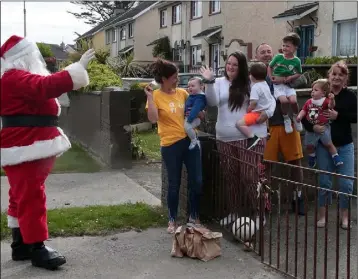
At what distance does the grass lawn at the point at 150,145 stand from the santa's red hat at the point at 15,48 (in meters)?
5.96

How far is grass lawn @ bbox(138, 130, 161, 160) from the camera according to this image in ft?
29.7

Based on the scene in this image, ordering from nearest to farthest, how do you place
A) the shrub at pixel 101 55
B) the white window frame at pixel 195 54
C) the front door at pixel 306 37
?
the shrub at pixel 101 55 → the front door at pixel 306 37 → the white window frame at pixel 195 54

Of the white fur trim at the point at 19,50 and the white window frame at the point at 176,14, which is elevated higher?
the white window frame at the point at 176,14

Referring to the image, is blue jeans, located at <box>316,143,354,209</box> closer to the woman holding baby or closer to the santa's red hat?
the woman holding baby

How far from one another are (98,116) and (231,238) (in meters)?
4.55

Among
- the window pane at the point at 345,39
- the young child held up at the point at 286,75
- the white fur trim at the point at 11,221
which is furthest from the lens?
the window pane at the point at 345,39

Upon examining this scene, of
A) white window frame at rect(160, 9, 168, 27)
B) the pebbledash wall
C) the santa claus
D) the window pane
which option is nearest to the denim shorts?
the santa claus

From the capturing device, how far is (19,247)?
151 inches

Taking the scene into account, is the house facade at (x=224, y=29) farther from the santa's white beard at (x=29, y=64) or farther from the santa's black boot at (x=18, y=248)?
the santa's white beard at (x=29, y=64)

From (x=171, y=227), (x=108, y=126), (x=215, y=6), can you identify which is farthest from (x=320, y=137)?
(x=215, y=6)

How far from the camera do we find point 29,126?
10.7 feet

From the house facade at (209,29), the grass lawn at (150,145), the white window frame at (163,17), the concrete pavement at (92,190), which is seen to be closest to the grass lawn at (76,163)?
the concrete pavement at (92,190)

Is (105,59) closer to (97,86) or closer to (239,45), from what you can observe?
(97,86)

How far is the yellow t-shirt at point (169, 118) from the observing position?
4.64 meters
